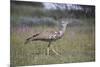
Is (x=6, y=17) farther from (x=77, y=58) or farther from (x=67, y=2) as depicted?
(x=77, y=58)

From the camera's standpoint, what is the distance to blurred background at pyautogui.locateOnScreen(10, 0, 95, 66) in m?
1.88

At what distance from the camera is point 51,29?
1.99m

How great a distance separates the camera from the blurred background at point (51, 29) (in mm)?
1882

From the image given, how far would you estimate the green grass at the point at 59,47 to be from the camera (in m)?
1.88

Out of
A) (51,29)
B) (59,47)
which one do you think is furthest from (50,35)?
(59,47)

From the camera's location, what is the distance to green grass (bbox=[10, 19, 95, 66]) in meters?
1.88

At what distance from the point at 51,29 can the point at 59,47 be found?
0.24 metres

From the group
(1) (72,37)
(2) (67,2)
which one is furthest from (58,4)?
(1) (72,37)

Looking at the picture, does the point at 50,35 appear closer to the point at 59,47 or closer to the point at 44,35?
the point at 44,35

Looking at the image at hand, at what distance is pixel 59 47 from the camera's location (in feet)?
6.63

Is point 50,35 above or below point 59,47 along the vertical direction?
above

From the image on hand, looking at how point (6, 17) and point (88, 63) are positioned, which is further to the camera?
point (88, 63)

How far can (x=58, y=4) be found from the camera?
2.03 m

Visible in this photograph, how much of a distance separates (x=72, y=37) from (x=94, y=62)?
454mm
